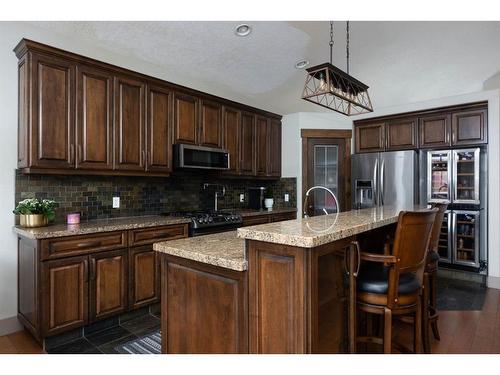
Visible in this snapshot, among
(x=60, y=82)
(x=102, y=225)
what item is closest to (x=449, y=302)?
(x=102, y=225)

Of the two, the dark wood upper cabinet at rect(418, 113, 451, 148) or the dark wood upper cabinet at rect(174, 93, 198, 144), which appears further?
the dark wood upper cabinet at rect(418, 113, 451, 148)

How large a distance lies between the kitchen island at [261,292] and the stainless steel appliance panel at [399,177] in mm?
2869

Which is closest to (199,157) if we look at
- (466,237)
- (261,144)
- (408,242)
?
(261,144)

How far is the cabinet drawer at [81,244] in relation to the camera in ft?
7.84

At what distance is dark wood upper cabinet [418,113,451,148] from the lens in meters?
4.32

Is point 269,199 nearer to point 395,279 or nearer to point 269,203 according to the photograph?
point 269,203

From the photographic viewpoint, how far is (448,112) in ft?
14.1

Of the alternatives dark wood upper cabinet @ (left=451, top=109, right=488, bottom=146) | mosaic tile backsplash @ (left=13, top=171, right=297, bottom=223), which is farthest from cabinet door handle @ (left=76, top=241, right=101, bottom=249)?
dark wood upper cabinet @ (left=451, top=109, right=488, bottom=146)

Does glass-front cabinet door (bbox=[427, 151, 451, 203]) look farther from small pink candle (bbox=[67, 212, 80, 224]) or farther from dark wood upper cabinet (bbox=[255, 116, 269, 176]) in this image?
small pink candle (bbox=[67, 212, 80, 224])

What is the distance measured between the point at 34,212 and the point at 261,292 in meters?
2.16

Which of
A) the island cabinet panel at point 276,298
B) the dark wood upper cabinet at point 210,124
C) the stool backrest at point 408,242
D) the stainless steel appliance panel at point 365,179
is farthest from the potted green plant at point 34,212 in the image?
the stainless steel appliance panel at point 365,179

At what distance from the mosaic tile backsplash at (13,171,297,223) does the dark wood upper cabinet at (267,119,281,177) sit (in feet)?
1.75

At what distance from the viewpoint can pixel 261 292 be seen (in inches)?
56.6

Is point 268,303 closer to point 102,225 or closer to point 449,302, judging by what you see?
point 102,225
